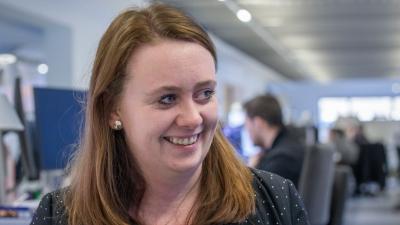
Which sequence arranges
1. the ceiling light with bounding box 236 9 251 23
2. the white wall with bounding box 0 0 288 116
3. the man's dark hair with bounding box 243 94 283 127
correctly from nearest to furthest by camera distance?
the man's dark hair with bounding box 243 94 283 127, the white wall with bounding box 0 0 288 116, the ceiling light with bounding box 236 9 251 23

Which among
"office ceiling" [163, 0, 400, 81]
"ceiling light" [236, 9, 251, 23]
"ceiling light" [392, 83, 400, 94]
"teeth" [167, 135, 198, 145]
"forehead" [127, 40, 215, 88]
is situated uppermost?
"ceiling light" [236, 9, 251, 23]

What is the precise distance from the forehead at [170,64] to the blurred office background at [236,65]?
0.18 m

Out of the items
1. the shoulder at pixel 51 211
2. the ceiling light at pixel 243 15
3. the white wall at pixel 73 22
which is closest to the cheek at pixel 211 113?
the shoulder at pixel 51 211

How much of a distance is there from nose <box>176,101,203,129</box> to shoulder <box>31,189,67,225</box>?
35cm

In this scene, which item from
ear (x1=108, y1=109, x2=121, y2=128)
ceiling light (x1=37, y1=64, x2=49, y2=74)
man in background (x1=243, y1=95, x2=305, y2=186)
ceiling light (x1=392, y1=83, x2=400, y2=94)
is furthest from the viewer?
ceiling light (x1=392, y1=83, x2=400, y2=94)

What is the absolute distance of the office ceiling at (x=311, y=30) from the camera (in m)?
6.12

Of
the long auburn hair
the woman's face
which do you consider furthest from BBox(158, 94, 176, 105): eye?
the long auburn hair

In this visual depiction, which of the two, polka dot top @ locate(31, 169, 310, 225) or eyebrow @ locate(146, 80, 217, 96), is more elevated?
eyebrow @ locate(146, 80, 217, 96)

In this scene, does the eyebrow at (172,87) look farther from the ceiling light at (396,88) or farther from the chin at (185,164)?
the ceiling light at (396,88)

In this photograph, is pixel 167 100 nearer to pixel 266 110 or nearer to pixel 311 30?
pixel 266 110

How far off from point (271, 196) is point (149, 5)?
47 cm

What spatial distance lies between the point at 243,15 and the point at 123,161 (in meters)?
5.52

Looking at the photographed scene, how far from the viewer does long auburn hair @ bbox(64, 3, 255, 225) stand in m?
1.12

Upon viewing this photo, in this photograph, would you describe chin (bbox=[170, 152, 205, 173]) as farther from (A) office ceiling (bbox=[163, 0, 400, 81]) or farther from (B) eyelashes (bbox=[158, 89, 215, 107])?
(A) office ceiling (bbox=[163, 0, 400, 81])
